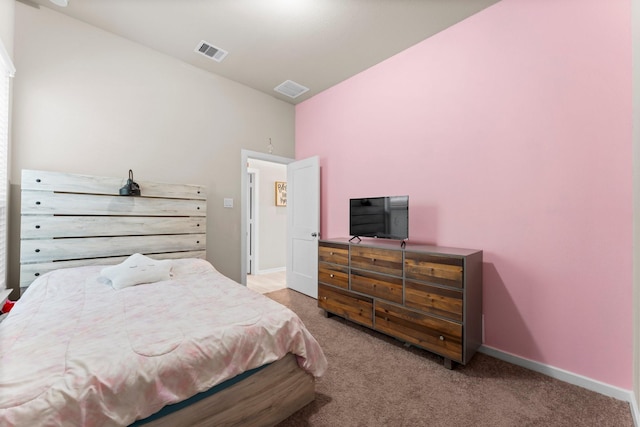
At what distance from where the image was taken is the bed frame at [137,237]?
4.32 feet

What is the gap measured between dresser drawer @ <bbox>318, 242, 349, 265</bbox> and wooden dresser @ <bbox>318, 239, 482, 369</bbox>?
1 cm

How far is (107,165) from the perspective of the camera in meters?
2.63

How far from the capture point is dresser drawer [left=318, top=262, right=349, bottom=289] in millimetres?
2814

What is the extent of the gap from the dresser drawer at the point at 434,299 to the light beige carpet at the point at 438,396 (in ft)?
1.39

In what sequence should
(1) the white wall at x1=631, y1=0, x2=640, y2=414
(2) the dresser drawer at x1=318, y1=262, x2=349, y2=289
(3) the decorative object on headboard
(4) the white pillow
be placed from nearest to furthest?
(1) the white wall at x1=631, y1=0, x2=640, y2=414, (4) the white pillow, (3) the decorative object on headboard, (2) the dresser drawer at x1=318, y1=262, x2=349, y2=289

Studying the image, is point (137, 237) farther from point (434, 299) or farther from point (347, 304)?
point (434, 299)

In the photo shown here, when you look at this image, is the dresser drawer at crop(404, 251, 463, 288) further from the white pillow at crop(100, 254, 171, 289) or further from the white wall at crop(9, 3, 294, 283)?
the white wall at crop(9, 3, 294, 283)

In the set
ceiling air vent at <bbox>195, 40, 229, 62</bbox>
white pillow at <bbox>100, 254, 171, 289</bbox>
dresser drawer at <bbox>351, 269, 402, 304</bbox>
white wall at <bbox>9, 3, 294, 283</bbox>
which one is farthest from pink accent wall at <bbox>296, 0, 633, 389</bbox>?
white pillow at <bbox>100, 254, 171, 289</bbox>

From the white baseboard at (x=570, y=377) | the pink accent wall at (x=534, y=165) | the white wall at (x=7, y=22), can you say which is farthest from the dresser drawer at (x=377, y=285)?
the white wall at (x=7, y=22)

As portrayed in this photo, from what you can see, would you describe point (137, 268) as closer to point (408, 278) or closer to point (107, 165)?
point (107, 165)

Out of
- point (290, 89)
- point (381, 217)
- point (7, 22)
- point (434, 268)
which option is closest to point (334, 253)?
point (381, 217)

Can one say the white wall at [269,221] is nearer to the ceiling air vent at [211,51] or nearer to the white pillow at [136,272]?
the ceiling air vent at [211,51]

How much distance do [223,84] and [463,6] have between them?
9.07 feet

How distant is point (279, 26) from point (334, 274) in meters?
2.54
